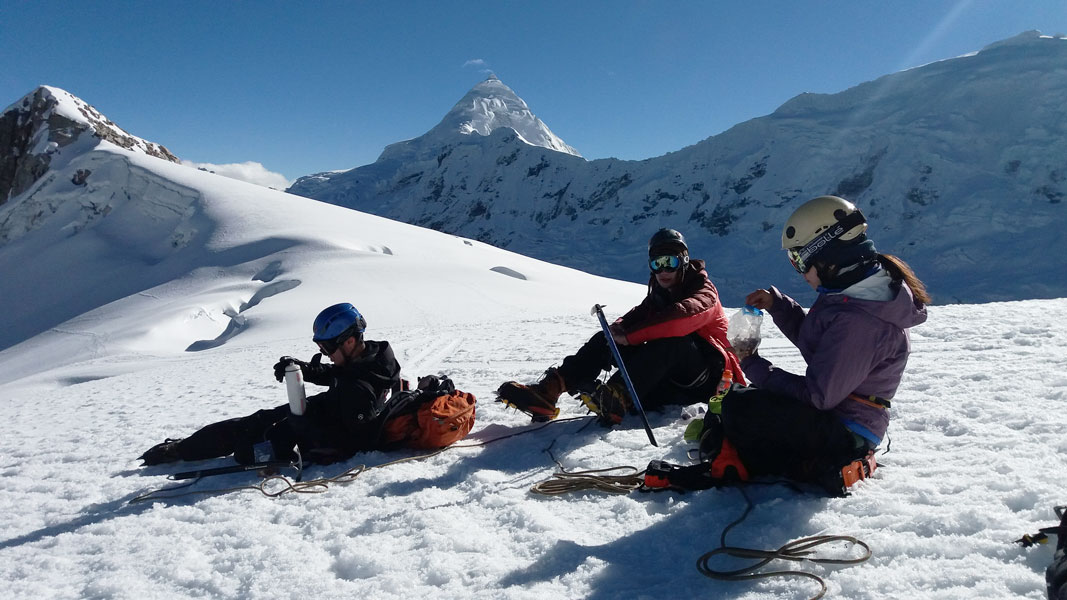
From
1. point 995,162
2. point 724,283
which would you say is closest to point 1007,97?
point 995,162

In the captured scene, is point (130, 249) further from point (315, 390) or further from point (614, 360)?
point (614, 360)

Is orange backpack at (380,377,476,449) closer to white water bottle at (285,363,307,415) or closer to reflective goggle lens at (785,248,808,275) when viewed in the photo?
white water bottle at (285,363,307,415)

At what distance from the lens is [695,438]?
335cm

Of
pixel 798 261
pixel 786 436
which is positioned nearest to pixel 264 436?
pixel 786 436

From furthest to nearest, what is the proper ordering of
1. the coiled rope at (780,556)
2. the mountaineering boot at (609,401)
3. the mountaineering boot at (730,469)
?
the mountaineering boot at (609,401), the mountaineering boot at (730,469), the coiled rope at (780,556)

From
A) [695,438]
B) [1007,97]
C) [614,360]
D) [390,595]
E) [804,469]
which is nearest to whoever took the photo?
[390,595]

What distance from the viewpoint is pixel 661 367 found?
3.81 meters

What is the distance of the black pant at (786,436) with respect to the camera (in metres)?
2.59

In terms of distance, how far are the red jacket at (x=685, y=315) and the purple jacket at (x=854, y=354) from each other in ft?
3.58

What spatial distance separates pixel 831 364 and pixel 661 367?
1467mm

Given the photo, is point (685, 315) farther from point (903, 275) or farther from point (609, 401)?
point (903, 275)

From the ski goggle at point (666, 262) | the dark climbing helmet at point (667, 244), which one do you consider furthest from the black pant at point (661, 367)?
the dark climbing helmet at point (667, 244)

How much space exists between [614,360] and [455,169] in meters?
115

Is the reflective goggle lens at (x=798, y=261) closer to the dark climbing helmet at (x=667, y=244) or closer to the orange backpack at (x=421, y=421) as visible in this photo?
the dark climbing helmet at (x=667, y=244)
